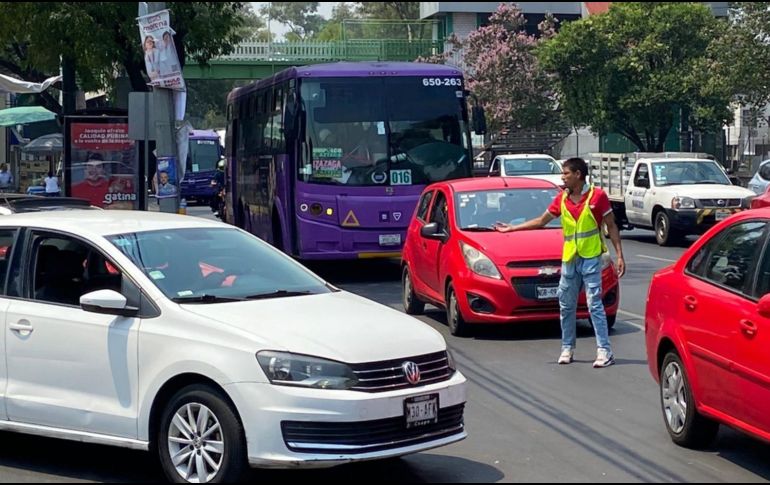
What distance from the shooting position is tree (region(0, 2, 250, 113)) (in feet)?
76.3

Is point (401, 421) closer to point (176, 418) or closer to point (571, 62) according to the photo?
point (176, 418)

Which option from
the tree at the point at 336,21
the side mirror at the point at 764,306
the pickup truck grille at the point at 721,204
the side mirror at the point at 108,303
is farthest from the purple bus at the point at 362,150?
the tree at the point at 336,21

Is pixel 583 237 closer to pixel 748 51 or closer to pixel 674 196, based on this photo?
pixel 674 196

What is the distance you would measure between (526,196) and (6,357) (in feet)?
24.8

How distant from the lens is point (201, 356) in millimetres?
6363

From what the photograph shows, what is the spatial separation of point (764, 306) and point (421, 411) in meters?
1.98

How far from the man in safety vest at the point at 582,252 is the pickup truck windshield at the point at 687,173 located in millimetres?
14803

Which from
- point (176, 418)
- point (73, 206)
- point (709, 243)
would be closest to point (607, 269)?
point (709, 243)

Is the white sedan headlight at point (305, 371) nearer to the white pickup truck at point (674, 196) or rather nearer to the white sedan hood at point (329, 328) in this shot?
the white sedan hood at point (329, 328)

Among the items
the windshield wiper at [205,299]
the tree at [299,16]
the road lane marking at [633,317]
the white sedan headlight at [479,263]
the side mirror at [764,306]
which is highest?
the tree at [299,16]

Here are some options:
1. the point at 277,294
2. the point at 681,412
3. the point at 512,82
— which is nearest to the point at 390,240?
the point at 681,412

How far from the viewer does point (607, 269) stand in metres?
12.5

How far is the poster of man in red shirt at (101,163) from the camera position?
2211 centimetres

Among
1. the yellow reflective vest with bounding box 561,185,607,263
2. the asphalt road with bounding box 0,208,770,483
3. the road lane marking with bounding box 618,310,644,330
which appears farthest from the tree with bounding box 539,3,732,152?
the asphalt road with bounding box 0,208,770,483
